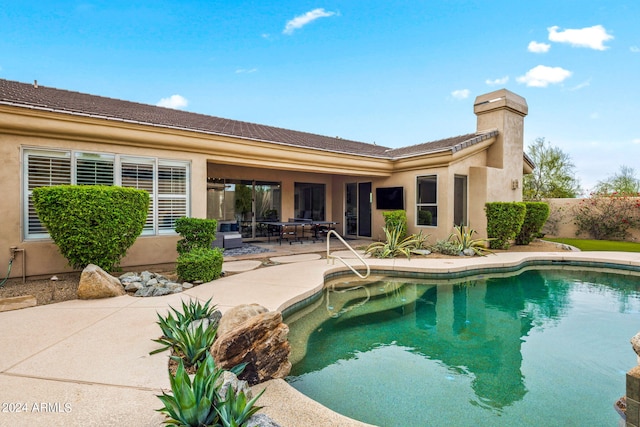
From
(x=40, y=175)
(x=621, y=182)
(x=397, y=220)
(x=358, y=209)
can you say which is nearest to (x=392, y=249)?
(x=397, y=220)

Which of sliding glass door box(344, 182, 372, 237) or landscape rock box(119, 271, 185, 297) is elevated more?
sliding glass door box(344, 182, 372, 237)

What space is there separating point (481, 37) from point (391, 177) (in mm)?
6383

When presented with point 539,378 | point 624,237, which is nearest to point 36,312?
point 539,378

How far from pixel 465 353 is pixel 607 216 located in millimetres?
16324

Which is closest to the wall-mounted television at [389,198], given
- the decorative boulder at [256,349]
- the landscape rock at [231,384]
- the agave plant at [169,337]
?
the decorative boulder at [256,349]

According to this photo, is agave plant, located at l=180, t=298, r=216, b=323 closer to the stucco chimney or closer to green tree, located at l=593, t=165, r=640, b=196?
the stucco chimney

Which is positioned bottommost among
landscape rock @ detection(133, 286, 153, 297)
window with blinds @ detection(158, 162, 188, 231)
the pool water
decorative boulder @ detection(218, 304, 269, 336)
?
the pool water

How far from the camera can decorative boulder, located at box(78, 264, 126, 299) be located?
5531 mm

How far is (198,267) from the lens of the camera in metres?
6.58

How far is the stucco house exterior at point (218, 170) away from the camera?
268 inches

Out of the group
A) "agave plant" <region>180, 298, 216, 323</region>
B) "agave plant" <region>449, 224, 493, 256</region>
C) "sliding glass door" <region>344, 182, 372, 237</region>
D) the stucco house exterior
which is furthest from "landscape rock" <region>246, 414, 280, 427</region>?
"sliding glass door" <region>344, 182, 372, 237</region>

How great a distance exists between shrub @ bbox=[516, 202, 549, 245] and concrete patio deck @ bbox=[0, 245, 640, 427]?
10530 mm

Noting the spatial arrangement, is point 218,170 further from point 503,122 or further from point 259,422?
point 259,422

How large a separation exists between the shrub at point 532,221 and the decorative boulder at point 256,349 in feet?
40.2
